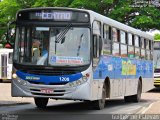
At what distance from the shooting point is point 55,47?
16.7 metres

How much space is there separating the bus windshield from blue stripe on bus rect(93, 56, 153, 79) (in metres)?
1.04

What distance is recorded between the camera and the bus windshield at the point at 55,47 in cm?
1666

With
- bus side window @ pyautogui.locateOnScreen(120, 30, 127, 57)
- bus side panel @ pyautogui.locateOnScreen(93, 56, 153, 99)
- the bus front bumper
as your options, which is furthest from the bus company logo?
the bus front bumper

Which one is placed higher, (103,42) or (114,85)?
(103,42)

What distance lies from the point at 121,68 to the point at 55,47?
5.08 m

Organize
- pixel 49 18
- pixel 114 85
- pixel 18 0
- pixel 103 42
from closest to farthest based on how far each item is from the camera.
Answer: pixel 49 18, pixel 103 42, pixel 114 85, pixel 18 0

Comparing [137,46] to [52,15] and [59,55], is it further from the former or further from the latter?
[59,55]

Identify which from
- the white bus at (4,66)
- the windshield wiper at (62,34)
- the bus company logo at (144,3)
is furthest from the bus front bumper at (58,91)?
the white bus at (4,66)

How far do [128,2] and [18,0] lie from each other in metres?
15.4

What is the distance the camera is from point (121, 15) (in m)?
45.2

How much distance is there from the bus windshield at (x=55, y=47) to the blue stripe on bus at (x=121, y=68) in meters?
1.04

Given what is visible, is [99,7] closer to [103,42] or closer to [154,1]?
[154,1]

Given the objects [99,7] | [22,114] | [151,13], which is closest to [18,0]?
[99,7]

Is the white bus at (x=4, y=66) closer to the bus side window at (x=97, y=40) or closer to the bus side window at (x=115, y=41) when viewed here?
the bus side window at (x=115, y=41)
